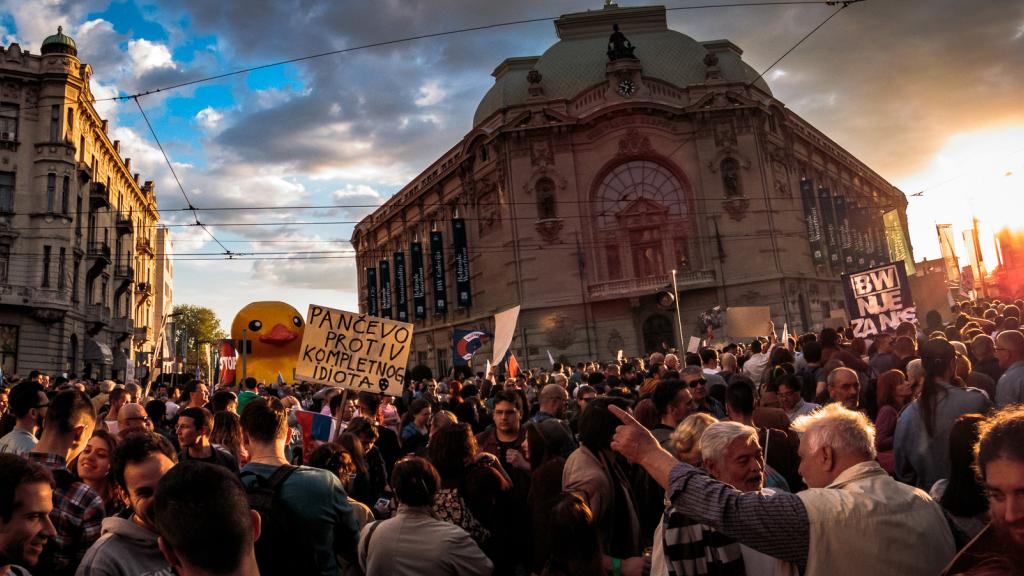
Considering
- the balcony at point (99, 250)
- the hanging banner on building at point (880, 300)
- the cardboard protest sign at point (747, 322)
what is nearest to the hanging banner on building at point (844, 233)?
the cardboard protest sign at point (747, 322)

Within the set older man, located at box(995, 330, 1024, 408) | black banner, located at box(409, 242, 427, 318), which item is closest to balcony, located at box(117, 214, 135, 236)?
black banner, located at box(409, 242, 427, 318)

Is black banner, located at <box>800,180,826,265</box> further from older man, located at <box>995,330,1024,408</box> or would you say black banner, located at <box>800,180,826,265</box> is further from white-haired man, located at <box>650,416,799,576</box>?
white-haired man, located at <box>650,416,799,576</box>

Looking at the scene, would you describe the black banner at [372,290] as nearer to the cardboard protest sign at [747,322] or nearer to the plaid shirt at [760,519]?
the cardboard protest sign at [747,322]

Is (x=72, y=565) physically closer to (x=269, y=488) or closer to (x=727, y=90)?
(x=269, y=488)

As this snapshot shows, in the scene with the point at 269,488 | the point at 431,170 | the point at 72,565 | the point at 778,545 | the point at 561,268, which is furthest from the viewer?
the point at 431,170

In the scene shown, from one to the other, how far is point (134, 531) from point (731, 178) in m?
37.4

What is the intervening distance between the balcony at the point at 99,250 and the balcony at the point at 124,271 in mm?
5218

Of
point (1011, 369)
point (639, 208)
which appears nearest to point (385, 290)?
point (639, 208)

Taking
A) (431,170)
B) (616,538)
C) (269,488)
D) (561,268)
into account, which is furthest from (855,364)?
(431,170)

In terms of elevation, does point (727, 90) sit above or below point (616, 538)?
above

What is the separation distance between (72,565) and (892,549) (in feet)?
12.9

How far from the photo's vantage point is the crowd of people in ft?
7.35

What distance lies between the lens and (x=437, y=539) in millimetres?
3684

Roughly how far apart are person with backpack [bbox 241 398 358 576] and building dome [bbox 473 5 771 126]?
119 ft
